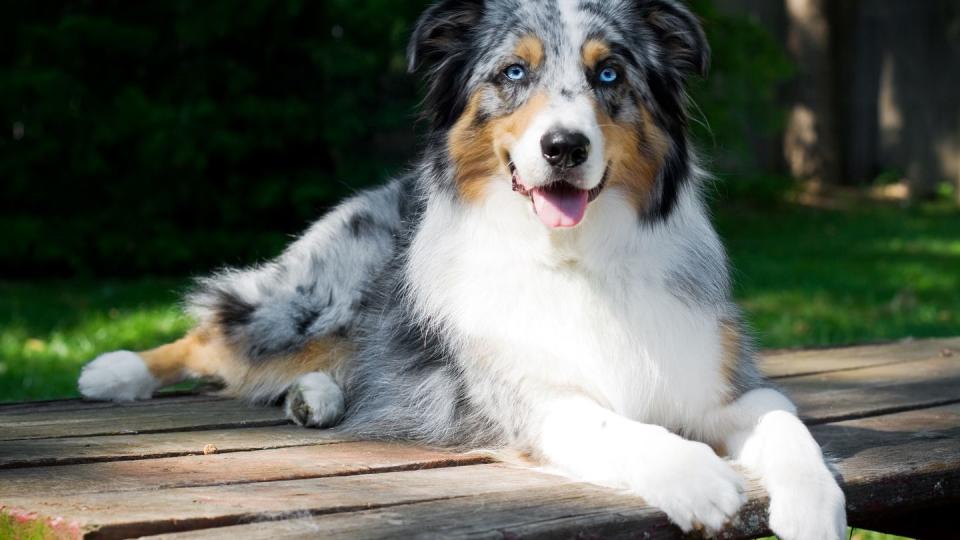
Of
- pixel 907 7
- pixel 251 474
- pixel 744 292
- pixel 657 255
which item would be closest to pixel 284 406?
pixel 251 474

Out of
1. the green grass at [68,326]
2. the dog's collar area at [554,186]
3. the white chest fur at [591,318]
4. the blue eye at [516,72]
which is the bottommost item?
the green grass at [68,326]

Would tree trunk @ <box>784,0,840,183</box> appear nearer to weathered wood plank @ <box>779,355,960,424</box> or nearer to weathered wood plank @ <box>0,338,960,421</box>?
weathered wood plank @ <box>0,338,960,421</box>

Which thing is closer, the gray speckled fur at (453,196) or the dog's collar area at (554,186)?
the dog's collar area at (554,186)

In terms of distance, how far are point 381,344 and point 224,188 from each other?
20.9 feet

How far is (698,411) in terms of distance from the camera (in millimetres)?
3260

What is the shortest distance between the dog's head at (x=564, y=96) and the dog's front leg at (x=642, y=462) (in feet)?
1.83

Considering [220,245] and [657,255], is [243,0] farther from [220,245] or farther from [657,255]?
[657,255]

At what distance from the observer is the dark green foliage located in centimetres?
947

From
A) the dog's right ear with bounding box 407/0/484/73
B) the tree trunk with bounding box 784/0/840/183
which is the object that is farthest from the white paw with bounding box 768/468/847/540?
the tree trunk with bounding box 784/0/840/183

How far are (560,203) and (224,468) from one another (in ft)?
3.74

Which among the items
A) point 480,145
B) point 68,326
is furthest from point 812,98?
point 480,145

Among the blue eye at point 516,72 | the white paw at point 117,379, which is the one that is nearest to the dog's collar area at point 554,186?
the blue eye at point 516,72

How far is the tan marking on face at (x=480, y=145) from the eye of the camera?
3156 millimetres

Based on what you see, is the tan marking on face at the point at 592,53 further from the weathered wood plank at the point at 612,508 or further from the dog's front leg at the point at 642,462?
the weathered wood plank at the point at 612,508
